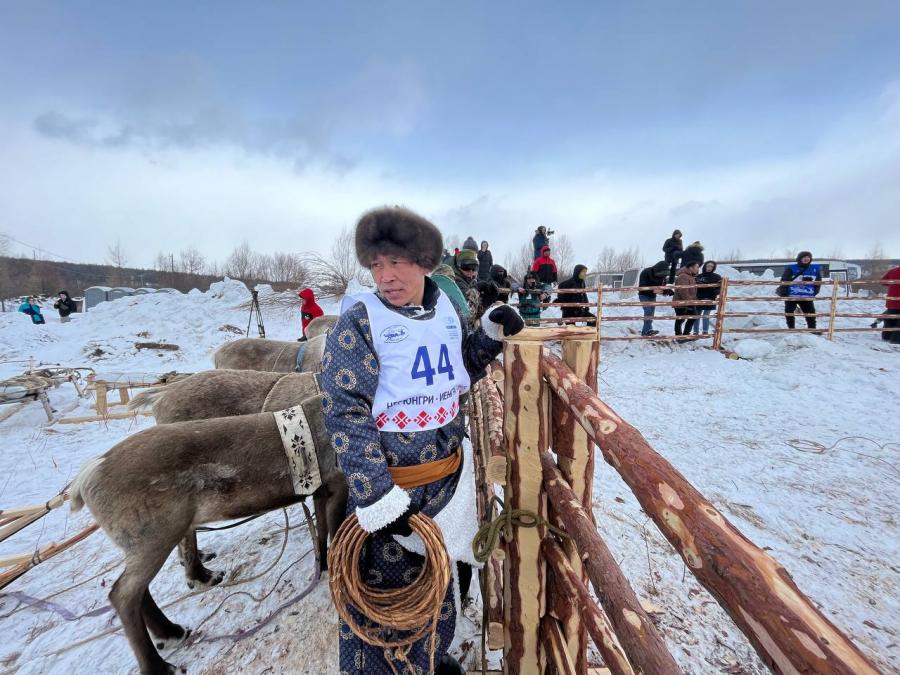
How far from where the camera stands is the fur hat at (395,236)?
1.70 metres

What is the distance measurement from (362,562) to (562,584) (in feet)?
3.08

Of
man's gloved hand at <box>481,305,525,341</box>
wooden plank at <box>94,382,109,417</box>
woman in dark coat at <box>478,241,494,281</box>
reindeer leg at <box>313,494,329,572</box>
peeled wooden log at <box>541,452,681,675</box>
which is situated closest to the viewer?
peeled wooden log at <box>541,452,681,675</box>

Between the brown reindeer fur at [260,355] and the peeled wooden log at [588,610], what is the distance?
4.61 meters

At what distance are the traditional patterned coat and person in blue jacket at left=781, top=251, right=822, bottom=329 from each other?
12081 mm

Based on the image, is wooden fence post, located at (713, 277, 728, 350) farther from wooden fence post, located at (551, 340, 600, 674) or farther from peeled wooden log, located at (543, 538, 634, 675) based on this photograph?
peeled wooden log, located at (543, 538, 634, 675)

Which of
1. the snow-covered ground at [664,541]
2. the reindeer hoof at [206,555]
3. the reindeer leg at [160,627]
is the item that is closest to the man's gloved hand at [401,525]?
the snow-covered ground at [664,541]

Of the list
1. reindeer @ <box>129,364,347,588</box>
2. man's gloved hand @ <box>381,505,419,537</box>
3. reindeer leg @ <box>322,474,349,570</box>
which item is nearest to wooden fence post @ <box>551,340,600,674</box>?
man's gloved hand @ <box>381,505,419,537</box>

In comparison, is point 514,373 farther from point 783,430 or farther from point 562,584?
point 783,430

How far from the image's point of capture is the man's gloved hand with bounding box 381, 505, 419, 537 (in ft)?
4.92

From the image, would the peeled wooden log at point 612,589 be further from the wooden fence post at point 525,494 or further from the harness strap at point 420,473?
the harness strap at point 420,473

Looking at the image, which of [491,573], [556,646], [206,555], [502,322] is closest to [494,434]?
[502,322]

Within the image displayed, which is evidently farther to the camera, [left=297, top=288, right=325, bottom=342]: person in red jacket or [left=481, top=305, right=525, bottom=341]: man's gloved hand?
[left=297, top=288, right=325, bottom=342]: person in red jacket

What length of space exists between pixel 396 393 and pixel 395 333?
0.27m

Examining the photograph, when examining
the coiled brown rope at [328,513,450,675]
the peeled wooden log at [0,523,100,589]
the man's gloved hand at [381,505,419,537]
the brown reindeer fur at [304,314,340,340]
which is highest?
the brown reindeer fur at [304,314,340,340]
